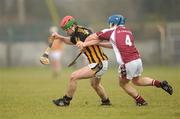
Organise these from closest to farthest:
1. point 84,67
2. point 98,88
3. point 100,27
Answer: point 84,67
point 98,88
point 100,27

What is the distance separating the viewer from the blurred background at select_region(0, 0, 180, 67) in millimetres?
35469

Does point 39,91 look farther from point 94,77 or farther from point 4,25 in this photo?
point 4,25

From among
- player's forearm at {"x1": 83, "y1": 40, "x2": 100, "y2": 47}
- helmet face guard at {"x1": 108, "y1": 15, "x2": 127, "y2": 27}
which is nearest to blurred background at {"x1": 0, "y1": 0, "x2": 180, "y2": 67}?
helmet face guard at {"x1": 108, "y1": 15, "x2": 127, "y2": 27}

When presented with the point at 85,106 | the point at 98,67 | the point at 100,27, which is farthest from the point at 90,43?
the point at 100,27

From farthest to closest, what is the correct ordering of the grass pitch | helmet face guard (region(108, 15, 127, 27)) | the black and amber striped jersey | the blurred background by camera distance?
the blurred background, the black and amber striped jersey, helmet face guard (region(108, 15, 127, 27)), the grass pitch

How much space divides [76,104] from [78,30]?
1662mm

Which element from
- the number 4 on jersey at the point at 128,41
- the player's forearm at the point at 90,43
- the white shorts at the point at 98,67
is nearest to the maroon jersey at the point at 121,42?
the number 4 on jersey at the point at 128,41

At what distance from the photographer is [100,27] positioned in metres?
36.0

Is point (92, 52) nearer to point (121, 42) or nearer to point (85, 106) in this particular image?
point (121, 42)

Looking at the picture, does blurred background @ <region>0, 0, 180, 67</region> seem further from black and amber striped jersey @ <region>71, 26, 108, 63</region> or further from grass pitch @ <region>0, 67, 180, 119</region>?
black and amber striped jersey @ <region>71, 26, 108, 63</region>

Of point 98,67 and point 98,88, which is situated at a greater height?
point 98,67

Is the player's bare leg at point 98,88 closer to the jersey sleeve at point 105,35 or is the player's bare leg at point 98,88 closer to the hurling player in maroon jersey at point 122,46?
the hurling player in maroon jersey at point 122,46

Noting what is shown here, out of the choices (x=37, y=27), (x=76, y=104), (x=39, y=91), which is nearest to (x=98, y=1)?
(x=37, y=27)

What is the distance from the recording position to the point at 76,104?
47.5 feet
